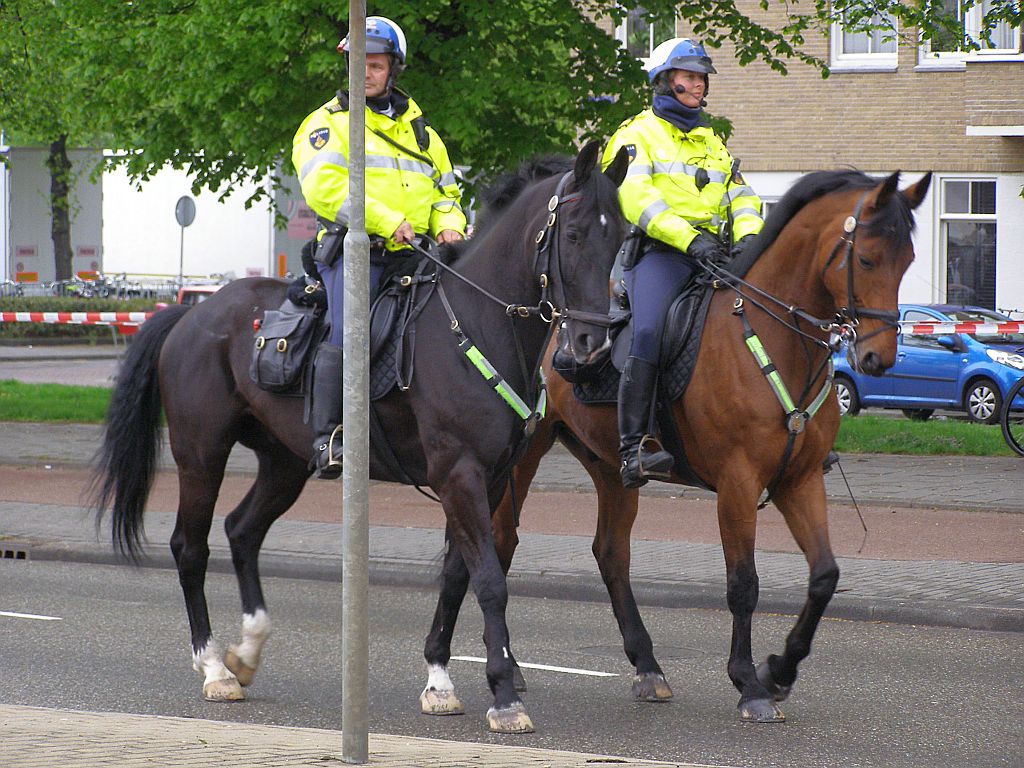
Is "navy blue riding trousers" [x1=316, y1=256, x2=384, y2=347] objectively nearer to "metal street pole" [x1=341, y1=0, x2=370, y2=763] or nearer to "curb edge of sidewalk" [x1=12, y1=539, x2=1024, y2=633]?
"curb edge of sidewalk" [x1=12, y1=539, x2=1024, y2=633]

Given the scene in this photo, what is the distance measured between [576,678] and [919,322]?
15.4 metres

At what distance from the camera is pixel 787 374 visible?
7.16 m

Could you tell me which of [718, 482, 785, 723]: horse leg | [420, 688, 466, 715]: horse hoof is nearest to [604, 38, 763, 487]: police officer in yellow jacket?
[718, 482, 785, 723]: horse leg

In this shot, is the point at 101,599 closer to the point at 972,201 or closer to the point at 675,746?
the point at 675,746

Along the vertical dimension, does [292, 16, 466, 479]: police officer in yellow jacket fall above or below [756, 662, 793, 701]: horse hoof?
above

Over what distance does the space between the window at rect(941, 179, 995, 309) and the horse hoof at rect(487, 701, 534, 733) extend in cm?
2463

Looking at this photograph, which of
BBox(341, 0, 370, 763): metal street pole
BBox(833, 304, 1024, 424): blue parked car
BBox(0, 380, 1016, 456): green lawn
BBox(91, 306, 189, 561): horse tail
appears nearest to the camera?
BBox(341, 0, 370, 763): metal street pole

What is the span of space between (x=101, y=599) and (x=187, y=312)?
284 cm

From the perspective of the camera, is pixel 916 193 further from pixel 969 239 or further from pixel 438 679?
pixel 969 239

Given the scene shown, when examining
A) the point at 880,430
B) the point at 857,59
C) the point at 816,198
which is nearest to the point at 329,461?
the point at 816,198

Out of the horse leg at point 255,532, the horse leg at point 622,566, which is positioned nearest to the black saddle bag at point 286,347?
the horse leg at point 255,532

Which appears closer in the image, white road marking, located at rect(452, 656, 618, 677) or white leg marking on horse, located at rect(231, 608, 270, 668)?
white leg marking on horse, located at rect(231, 608, 270, 668)

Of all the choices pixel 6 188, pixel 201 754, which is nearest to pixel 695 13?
pixel 201 754

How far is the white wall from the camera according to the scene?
47156 mm
